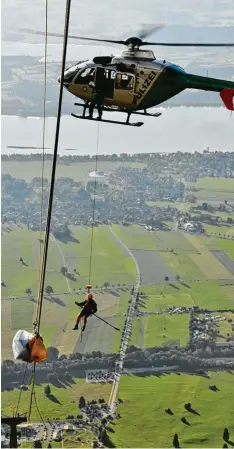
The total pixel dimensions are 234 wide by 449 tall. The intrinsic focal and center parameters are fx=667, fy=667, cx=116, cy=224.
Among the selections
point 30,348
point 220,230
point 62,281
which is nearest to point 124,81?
point 30,348

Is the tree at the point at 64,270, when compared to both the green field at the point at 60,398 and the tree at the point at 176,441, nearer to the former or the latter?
the green field at the point at 60,398

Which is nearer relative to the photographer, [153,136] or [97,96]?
[97,96]

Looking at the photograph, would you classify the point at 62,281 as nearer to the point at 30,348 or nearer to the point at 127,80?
the point at 127,80

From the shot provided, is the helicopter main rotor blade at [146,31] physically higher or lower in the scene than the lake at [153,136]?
higher

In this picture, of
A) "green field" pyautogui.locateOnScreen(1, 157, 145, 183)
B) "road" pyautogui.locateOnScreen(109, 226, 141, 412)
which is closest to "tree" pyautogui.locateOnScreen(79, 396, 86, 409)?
"road" pyautogui.locateOnScreen(109, 226, 141, 412)

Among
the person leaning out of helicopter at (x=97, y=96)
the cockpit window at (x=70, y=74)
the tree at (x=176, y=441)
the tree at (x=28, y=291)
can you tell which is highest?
the cockpit window at (x=70, y=74)

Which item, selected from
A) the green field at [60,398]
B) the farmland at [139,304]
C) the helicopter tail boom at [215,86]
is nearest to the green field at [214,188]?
the farmland at [139,304]
